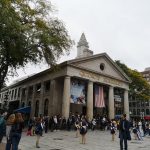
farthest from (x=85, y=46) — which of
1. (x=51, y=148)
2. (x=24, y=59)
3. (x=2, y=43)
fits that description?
(x=51, y=148)

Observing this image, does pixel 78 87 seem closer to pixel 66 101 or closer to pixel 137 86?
pixel 66 101

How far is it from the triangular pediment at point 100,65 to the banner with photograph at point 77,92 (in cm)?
263

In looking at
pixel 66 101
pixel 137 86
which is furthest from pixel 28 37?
pixel 137 86

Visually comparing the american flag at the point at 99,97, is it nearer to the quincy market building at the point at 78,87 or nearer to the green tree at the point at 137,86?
the quincy market building at the point at 78,87

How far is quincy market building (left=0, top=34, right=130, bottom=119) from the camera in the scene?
31031mm

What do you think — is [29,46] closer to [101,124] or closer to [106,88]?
[101,124]

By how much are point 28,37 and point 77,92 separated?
12.3 m

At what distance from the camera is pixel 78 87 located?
3200 cm

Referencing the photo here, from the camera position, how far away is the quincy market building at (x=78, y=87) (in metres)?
31.0

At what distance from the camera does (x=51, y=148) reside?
12320 millimetres

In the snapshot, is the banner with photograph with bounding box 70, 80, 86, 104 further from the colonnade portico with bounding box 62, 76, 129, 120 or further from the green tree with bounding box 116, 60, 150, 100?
the green tree with bounding box 116, 60, 150, 100

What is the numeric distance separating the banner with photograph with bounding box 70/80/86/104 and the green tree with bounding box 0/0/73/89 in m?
5.92

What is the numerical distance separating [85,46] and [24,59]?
3054 centimetres

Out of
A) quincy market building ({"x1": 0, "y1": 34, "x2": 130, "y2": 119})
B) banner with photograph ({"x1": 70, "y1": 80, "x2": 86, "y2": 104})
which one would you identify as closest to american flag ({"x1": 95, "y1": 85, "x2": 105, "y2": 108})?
quincy market building ({"x1": 0, "y1": 34, "x2": 130, "y2": 119})
